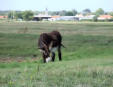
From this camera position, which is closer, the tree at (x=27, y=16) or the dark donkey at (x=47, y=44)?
the dark donkey at (x=47, y=44)

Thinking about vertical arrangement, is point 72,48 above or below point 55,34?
below

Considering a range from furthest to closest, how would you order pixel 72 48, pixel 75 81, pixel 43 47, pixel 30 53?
1. pixel 72 48
2. pixel 30 53
3. pixel 43 47
4. pixel 75 81

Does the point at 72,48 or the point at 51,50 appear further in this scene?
the point at 72,48

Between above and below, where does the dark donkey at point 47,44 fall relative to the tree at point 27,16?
above

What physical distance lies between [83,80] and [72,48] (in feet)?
74.0

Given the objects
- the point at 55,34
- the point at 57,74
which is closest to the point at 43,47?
the point at 55,34

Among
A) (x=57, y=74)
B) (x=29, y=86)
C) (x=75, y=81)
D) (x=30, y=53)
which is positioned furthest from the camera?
(x=30, y=53)

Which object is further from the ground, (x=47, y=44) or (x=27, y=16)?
(x=47, y=44)

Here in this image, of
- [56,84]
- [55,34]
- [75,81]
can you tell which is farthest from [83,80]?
[55,34]

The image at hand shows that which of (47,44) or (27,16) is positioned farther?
(27,16)

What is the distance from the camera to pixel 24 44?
32.9 m

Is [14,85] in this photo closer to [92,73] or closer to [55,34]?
[92,73]

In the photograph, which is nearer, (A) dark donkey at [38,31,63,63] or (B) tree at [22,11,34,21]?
(A) dark donkey at [38,31,63,63]

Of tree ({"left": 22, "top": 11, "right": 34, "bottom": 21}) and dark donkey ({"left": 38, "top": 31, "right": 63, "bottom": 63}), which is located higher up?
dark donkey ({"left": 38, "top": 31, "right": 63, "bottom": 63})
